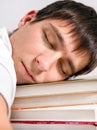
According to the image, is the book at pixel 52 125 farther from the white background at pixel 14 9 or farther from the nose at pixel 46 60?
the white background at pixel 14 9

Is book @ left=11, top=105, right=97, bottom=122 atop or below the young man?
below

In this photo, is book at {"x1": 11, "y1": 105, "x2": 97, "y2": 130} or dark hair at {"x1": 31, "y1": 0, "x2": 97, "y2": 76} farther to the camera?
dark hair at {"x1": 31, "y1": 0, "x2": 97, "y2": 76}

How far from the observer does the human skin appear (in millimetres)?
527

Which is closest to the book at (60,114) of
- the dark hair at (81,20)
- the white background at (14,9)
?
the dark hair at (81,20)

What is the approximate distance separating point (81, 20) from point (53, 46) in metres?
0.09

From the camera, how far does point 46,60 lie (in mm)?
517

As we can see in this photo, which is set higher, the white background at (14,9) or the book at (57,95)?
the white background at (14,9)

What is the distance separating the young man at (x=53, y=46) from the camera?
1.74 feet

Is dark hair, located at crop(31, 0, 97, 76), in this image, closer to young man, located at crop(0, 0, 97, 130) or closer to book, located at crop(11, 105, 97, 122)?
young man, located at crop(0, 0, 97, 130)

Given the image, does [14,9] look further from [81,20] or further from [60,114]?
[60,114]

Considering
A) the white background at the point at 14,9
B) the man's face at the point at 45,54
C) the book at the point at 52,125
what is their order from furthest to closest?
1. the white background at the point at 14,9
2. the man's face at the point at 45,54
3. the book at the point at 52,125

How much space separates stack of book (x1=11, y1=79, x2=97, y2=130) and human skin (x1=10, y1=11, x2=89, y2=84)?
0.07 metres

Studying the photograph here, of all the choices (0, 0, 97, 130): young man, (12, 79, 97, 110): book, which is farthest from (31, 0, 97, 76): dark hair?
(12, 79, 97, 110): book

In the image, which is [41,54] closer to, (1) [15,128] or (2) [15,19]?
(1) [15,128]
